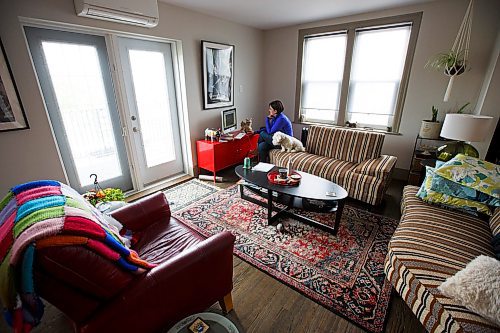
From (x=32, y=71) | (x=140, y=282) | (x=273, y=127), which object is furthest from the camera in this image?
(x=273, y=127)

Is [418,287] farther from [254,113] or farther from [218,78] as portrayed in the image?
[254,113]

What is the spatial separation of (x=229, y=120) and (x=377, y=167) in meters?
2.40

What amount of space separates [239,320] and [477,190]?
203 cm

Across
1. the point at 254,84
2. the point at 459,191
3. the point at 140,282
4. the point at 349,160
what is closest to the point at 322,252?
the point at 459,191

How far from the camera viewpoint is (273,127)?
12.0 feet

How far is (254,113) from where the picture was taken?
484cm

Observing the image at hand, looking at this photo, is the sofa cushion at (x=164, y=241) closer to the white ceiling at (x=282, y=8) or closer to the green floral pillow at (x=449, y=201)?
the green floral pillow at (x=449, y=201)

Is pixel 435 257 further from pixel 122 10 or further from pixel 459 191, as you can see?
pixel 122 10

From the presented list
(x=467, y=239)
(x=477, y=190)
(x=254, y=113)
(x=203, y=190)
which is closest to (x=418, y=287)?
(x=467, y=239)

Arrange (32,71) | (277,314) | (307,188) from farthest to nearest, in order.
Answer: (307,188), (32,71), (277,314)

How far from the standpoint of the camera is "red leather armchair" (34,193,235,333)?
82cm

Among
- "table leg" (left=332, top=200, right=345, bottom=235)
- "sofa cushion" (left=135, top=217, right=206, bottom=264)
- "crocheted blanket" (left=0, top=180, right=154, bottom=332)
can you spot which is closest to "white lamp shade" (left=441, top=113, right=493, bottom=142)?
"table leg" (left=332, top=200, right=345, bottom=235)

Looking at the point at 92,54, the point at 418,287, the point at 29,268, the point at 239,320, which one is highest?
the point at 92,54

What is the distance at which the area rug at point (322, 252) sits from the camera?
63.2 inches
